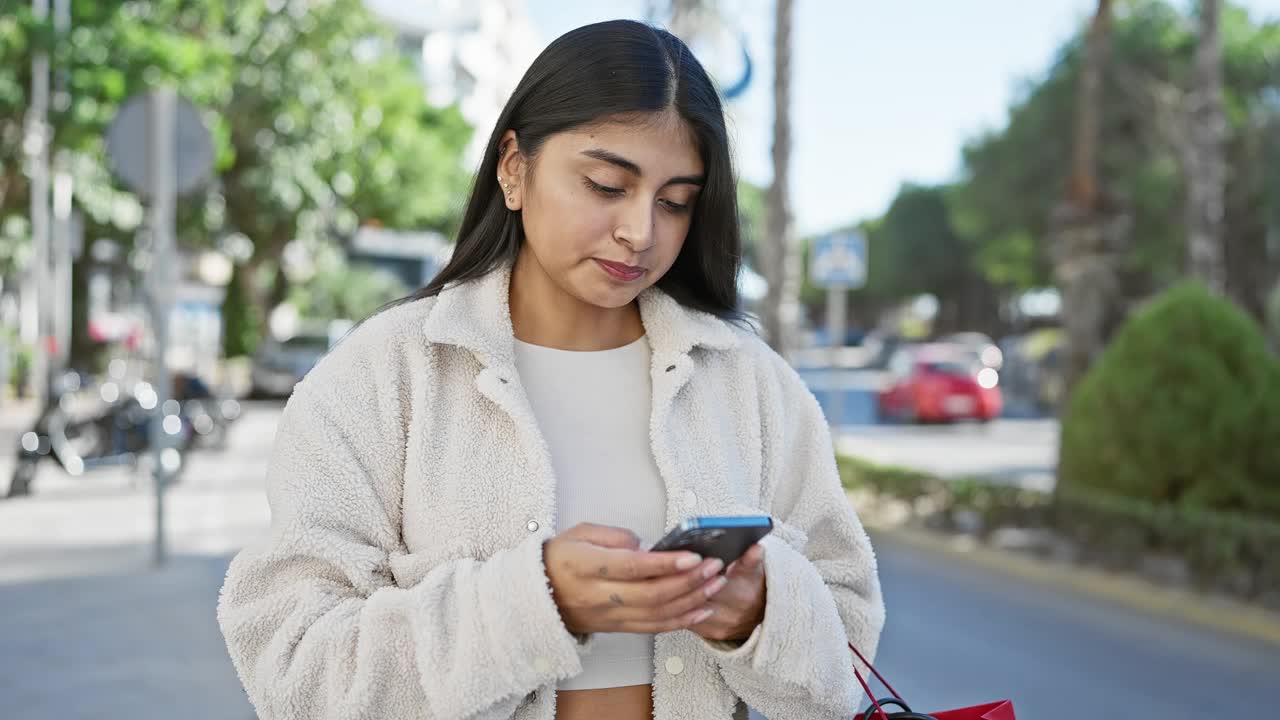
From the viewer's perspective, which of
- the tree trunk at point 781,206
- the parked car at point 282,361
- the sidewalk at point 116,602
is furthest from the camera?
the parked car at point 282,361

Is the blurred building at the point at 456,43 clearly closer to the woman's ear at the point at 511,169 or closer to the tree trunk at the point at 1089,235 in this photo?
the tree trunk at the point at 1089,235

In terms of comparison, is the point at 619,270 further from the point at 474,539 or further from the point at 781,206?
the point at 781,206

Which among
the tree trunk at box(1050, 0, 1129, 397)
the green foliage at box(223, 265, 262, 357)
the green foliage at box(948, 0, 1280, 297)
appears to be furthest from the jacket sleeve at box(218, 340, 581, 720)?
the green foliage at box(223, 265, 262, 357)

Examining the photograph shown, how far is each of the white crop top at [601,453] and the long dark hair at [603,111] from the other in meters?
0.18

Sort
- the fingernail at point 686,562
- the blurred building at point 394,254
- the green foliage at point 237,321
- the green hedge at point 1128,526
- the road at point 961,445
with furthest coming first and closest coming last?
the blurred building at point 394,254 → the green foliage at point 237,321 → the road at point 961,445 → the green hedge at point 1128,526 → the fingernail at point 686,562

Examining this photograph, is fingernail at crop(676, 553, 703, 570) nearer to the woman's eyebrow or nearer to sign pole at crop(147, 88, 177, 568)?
the woman's eyebrow

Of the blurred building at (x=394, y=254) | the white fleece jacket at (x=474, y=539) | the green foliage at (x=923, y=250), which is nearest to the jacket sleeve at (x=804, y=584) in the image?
the white fleece jacket at (x=474, y=539)

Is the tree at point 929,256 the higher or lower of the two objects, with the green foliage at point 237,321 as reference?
higher

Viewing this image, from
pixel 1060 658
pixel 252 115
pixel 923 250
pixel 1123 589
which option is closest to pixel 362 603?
pixel 1060 658

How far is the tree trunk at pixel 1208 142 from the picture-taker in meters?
14.0

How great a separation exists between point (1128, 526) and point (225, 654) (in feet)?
20.3

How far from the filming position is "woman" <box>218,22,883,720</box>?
1.75m

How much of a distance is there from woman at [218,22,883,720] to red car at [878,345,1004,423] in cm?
2469

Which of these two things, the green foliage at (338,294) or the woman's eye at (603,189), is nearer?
the woman's eye at (603,189)
